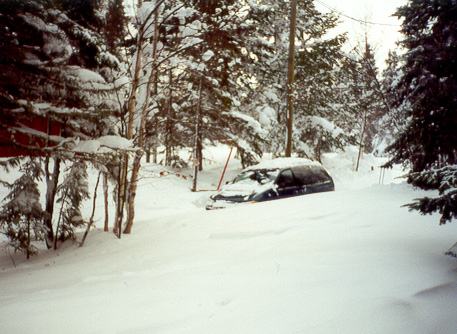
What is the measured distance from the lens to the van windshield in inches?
406

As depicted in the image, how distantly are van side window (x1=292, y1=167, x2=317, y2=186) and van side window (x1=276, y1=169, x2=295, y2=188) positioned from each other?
0.25 meters

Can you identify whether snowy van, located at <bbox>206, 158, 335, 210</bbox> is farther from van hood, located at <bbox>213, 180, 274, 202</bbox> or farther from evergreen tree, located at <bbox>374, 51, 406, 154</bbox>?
evergreen tree, located at <bbox>374, 51, 406, 154</bbox>

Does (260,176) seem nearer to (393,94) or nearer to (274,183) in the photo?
(274,183)

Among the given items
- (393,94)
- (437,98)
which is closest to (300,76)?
(393,94)

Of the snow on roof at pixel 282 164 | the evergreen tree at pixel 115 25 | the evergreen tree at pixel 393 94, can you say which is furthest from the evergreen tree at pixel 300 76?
the evergreen tree at pixel 115 25

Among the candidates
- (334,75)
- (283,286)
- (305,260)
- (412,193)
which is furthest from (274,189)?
(334,75)

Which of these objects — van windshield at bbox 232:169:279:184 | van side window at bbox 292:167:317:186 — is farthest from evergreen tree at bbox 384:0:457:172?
van side window at bbox 292:167:317:186

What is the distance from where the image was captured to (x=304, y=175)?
11.0 meters

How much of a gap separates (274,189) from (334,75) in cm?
1555

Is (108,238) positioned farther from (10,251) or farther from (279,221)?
(279,221)

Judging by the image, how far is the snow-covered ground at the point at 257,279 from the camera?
2842mm

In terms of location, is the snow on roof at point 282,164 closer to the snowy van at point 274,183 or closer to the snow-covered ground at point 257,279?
the snowy van at point 274,183

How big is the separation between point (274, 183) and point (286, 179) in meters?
0.58

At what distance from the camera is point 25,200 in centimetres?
690
